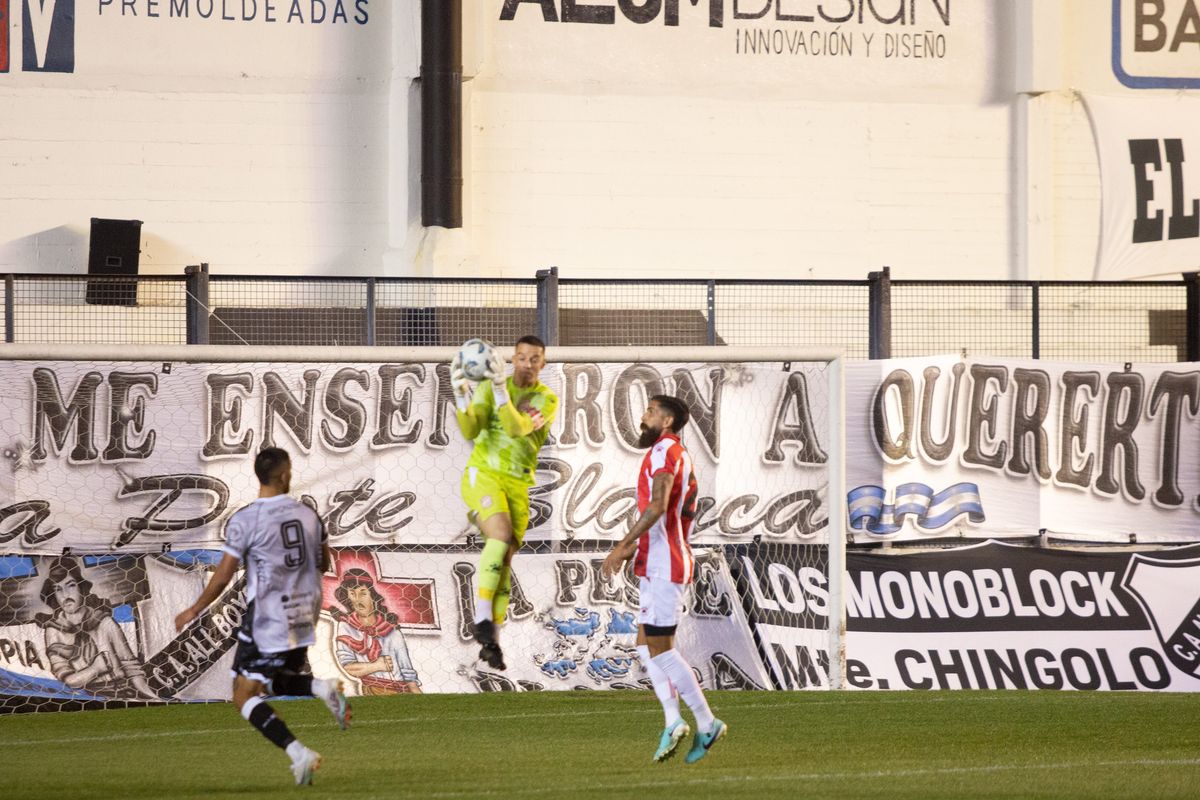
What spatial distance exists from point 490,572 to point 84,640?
4132mm

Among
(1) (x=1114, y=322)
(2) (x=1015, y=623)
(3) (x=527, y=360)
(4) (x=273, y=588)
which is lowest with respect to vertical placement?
(2) (x=1015, y=623)

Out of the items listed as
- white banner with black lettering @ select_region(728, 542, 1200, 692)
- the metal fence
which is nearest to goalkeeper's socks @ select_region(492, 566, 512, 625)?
white banner with black lettering @ select_region(728, 542, 1200, 692)

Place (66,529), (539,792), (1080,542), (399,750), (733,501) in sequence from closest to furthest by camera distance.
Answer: (539,792), (399,750), (66,529), (733,501), (1080,542)

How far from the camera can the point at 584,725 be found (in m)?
10.2

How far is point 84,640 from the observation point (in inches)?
447

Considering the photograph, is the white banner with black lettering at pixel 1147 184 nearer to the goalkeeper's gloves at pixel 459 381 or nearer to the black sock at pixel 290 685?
the goalkeeper's gloves at pixel 459 381

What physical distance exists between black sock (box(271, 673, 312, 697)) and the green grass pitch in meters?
0.45

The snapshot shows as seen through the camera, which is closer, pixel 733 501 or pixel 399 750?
pixel 399 750

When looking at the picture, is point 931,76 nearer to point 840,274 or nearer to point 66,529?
point 840,274

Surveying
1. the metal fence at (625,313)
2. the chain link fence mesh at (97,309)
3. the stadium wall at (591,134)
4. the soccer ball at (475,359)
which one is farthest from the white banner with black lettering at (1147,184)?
the soccer ball at (475,359)

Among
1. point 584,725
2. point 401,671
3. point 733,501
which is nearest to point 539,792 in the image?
point 584,725

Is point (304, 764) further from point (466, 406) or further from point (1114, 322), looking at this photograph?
point (1114, 322)

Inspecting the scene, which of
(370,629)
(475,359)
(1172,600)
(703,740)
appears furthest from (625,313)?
(703,740)

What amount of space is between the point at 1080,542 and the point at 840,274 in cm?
741
